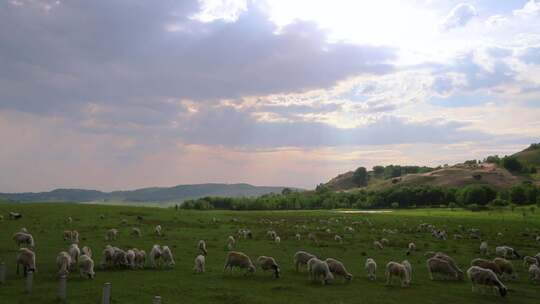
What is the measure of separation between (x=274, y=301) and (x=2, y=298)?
1223 centimetres

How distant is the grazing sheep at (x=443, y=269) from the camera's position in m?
28.1

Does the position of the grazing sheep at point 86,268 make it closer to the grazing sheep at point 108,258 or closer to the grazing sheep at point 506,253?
the grazing sheep at point 108,258

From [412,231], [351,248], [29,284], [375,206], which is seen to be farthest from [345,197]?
[29,284]

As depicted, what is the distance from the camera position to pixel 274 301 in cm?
2061

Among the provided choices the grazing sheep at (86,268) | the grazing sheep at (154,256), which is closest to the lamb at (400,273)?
the grazing sheep at (154,256)

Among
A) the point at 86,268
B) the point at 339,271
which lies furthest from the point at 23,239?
the point at 339,271

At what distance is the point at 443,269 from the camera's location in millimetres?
28062

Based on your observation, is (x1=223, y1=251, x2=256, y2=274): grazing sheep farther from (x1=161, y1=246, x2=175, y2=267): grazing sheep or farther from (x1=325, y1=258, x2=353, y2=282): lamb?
(x1=325, y1=258, x2=353, y2=282): lamb

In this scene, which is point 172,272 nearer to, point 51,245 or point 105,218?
point 51,245

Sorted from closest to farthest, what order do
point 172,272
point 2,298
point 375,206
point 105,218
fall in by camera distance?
point 2,298 < point 172,272 < point 105,218 < point 375,206

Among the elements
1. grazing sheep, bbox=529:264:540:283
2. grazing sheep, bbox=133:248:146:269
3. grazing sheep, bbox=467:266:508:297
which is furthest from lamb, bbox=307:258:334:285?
grazing sheep, bbox=529:264:540:283

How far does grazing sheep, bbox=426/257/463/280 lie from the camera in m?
28.1

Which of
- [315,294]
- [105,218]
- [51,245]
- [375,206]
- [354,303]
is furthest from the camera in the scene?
[375,206]

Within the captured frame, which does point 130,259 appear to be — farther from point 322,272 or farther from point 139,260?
point 322,272
